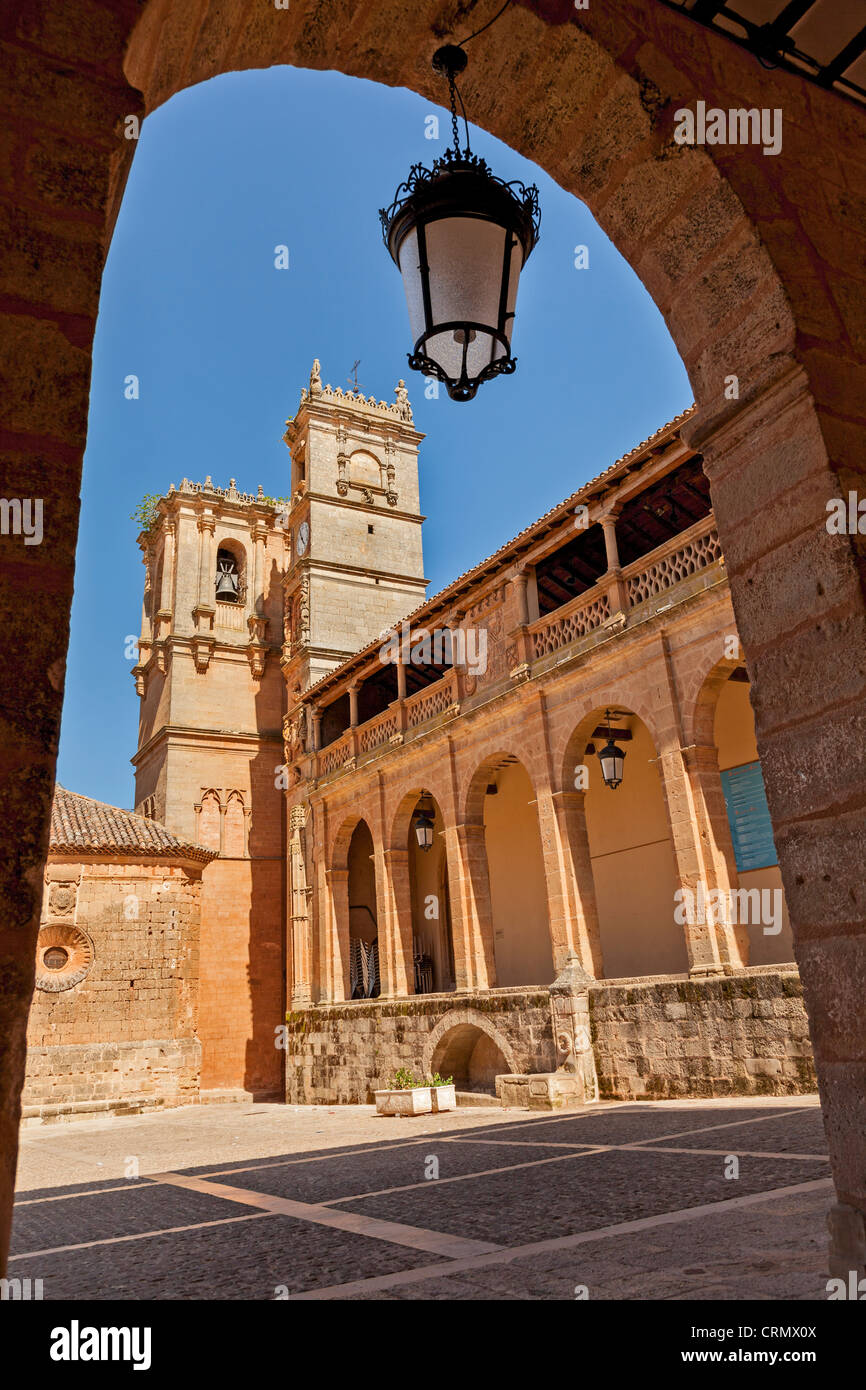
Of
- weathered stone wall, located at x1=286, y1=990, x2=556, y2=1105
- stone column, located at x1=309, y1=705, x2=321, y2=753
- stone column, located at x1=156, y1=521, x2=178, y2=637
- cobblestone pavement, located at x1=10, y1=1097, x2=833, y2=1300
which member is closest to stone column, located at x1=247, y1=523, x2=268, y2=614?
stone column, located at x1=156, y1=521, x2=178, y2=637

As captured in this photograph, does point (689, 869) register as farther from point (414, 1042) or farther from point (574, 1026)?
point (414, 1042)

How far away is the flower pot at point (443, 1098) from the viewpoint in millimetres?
13172

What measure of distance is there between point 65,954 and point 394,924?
7229 millimetres

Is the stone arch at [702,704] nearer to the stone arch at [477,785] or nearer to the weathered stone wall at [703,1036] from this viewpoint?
the weathered stone wall at [703,1036]

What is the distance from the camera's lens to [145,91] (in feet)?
7.43

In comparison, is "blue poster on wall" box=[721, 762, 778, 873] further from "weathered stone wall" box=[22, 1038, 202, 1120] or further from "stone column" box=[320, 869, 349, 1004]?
"weathered stone wall" box=[22, 1038, 202, 1120]

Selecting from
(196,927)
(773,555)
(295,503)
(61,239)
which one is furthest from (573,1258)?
(295,503)

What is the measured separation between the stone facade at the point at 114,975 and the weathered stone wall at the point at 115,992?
0.02 metres

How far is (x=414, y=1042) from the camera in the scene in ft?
54.0

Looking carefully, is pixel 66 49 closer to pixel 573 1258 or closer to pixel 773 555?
pixel 773 555

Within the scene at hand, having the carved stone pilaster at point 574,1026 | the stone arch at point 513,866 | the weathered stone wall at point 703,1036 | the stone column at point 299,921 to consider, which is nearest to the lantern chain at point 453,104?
the weathered stone wall at point 703,1036

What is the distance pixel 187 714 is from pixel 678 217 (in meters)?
24.3

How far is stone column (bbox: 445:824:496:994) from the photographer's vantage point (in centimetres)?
1584
